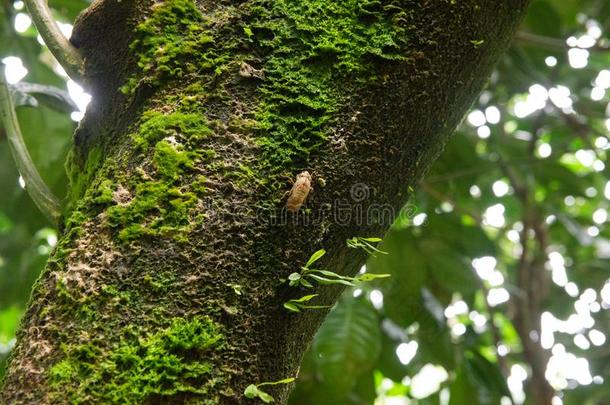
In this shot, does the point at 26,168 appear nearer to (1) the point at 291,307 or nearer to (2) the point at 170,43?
(2) the point at 170,43

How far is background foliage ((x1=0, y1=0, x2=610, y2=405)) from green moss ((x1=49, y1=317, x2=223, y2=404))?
916mm

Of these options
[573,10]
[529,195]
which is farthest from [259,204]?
[529,195]

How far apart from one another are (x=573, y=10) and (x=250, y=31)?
1.87 meters

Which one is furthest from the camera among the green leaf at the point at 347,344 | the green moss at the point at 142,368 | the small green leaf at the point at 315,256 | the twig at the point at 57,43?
the green leaf at the point at 347,344

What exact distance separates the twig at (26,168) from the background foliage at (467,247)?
391mm

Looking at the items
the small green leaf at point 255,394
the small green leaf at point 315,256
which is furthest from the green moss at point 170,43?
the small green leaf at point 255,394

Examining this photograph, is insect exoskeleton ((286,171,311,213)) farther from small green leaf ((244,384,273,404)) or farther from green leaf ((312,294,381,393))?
green leaf ((312,294,381,393))

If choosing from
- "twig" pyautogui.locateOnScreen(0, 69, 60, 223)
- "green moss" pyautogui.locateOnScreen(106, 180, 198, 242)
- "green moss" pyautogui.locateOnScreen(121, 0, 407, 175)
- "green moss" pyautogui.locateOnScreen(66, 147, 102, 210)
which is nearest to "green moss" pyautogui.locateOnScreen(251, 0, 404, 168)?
"green moss" pyautogui.locateOnScreen(121, 0, 407, 175)

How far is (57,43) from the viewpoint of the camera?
2.77 feet

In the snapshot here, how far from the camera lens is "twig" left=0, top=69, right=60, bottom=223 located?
2.80ft

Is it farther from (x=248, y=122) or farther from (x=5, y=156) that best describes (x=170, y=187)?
(x=5, y=156)

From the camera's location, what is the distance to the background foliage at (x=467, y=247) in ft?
5.60

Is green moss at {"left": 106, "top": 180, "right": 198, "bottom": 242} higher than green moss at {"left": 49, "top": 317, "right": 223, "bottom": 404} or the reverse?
higher

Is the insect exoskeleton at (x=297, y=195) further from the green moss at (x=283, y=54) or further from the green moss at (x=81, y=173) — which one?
the green moss at (x=81, y=173)
